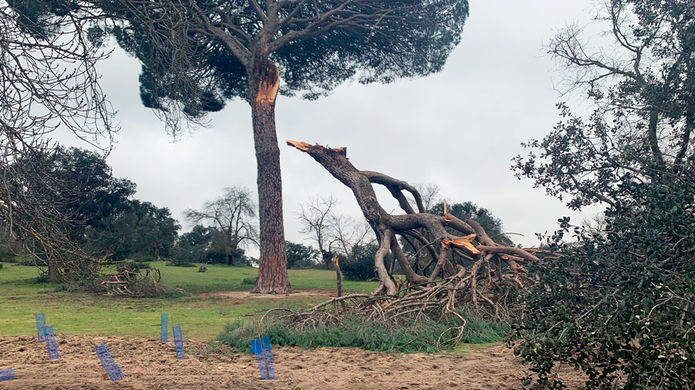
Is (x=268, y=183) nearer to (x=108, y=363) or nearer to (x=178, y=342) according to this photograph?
(x=178, y=342)

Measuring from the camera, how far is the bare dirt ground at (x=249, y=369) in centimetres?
501

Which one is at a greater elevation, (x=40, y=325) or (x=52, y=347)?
(x=40, y=325)

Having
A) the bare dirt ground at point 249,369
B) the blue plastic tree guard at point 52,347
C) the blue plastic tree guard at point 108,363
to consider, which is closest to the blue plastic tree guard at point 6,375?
the bare dirt ground at point 249,369

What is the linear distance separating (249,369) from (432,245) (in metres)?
5.84

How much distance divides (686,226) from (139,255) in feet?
105

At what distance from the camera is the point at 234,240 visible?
40.5 meters

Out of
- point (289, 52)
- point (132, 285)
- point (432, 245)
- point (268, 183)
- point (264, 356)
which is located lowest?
point (264, 356)

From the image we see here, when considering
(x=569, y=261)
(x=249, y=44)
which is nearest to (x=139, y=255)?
(x=249, y=44)

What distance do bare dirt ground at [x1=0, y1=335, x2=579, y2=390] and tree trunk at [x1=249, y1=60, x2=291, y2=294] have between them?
9.01 metres

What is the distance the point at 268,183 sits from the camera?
1656cm

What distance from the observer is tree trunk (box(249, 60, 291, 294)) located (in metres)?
16.3

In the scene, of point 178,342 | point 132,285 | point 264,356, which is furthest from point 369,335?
point 132,285

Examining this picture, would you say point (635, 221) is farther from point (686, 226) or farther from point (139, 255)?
point (139, 255)

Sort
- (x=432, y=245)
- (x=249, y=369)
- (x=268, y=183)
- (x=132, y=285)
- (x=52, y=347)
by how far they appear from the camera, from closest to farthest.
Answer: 1. (x=249, y=369)
2. (x=52, y=347)
3. (x=432, y=245)
4. (x=132, y=285)
5. (x=268, y=183)
